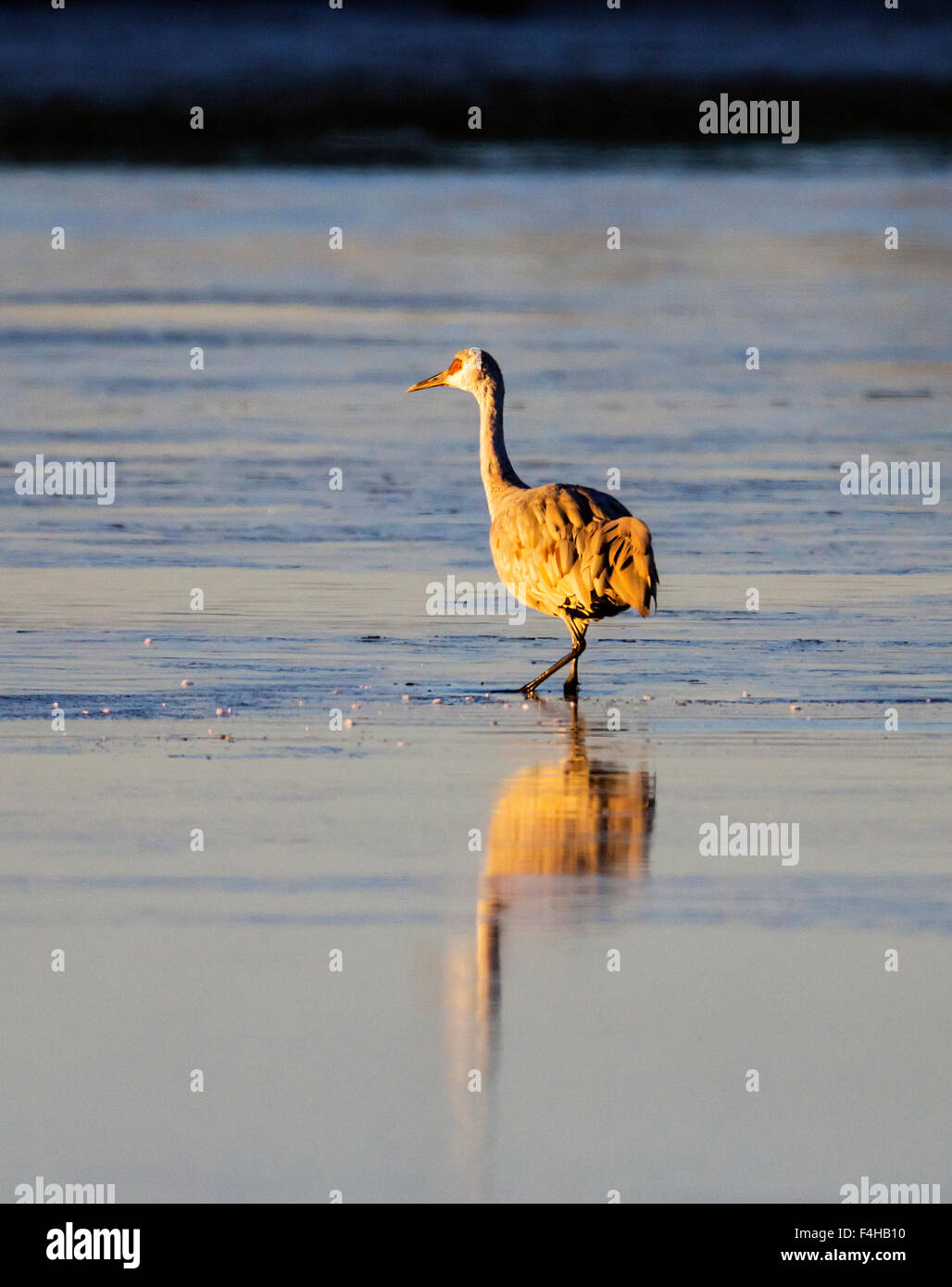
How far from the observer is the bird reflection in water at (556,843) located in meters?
8.87

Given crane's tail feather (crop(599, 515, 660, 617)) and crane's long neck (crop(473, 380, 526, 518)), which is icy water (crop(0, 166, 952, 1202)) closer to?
crane's tail feather (crop(599, 515, 660, 617))

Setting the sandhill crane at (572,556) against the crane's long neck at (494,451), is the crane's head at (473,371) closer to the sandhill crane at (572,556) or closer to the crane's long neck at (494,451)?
the crane's long neck at (494,451)

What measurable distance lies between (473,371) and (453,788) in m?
5.22

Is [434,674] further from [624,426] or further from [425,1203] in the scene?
[624,426]

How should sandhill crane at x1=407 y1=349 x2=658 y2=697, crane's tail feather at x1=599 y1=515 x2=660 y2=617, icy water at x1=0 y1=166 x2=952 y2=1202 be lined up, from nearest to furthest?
icy water at x1=0 y1=166 x2=952 y2=1202 < crane's tail feather at x1=599 y1=515 x2=660 y2=617 < sandhill crane at x1=407 y1=349 x2=658 y2=697

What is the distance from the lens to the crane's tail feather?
43.6 ft

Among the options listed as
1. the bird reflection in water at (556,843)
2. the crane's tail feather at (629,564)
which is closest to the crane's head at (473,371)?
the crane's tail feather at (629,564)

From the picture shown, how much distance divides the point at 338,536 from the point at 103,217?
21303mm

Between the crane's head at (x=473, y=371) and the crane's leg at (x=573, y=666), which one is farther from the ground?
the crane's head at (x=473, y=371)

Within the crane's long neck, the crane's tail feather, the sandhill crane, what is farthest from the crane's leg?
the crane's long neck

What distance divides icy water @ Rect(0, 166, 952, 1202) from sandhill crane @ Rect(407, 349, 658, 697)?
38 cm

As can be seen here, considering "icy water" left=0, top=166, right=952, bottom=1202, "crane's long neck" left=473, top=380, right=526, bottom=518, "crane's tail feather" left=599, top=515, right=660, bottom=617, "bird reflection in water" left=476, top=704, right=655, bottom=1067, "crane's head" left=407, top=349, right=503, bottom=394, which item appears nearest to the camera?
"icy water" left=0, top=166, right=952, bottom=1202

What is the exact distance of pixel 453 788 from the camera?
11094 millimetres
